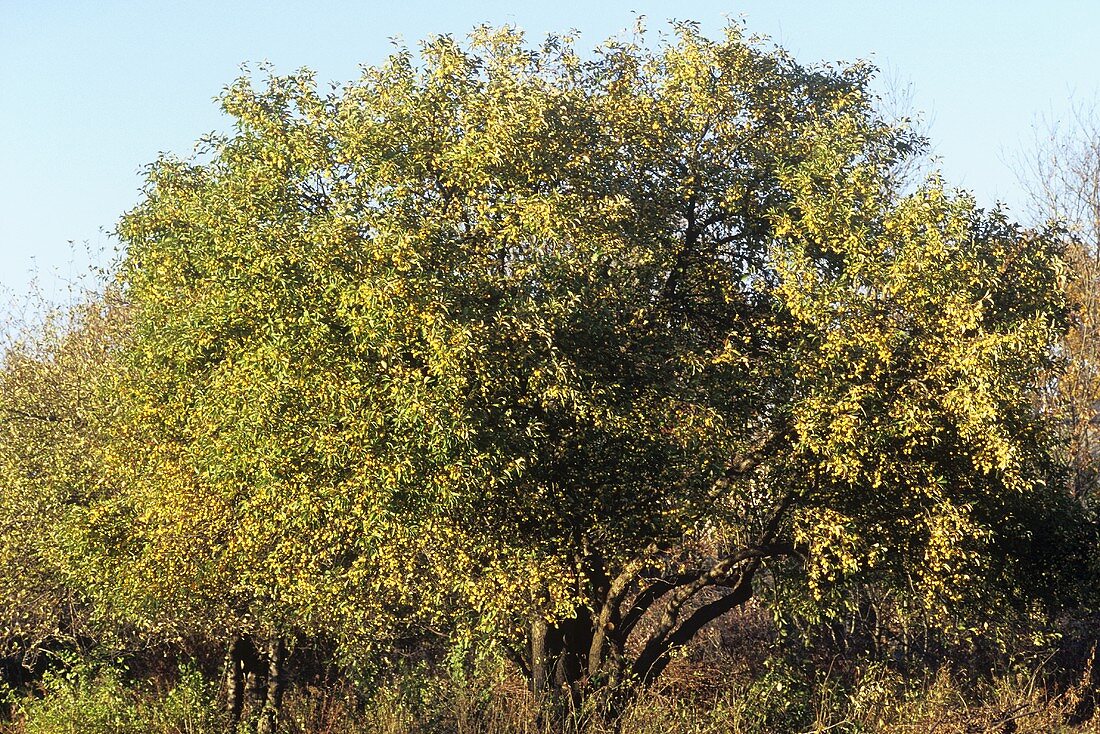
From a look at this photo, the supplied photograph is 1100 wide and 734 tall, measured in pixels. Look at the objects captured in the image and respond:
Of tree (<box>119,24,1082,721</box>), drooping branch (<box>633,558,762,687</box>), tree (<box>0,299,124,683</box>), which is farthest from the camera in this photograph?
tree (<box>0,299,124,683</box>)

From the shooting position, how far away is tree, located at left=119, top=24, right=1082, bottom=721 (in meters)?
15.9

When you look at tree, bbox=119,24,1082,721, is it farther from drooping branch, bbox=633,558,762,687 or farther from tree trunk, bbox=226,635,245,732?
tree trunk, bbox=226,635,245,732

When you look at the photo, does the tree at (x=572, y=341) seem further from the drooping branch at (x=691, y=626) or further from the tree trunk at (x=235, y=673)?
the tree trunk at (x=235, y=673)

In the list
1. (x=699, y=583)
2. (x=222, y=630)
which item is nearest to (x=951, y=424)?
(x=699, y=583)

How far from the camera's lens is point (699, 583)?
20.8 m

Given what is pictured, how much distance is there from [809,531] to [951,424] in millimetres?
2811

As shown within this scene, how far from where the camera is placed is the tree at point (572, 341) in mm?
15875

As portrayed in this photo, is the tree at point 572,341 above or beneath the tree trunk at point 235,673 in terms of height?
above

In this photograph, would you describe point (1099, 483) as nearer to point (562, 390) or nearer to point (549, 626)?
point (549, 626)

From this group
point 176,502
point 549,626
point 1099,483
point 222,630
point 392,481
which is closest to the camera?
point 392,481

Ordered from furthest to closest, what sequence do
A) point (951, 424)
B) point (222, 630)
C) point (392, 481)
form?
point (222, 630)
point (951, 424)
point (392, 481)

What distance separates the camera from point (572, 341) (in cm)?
1706

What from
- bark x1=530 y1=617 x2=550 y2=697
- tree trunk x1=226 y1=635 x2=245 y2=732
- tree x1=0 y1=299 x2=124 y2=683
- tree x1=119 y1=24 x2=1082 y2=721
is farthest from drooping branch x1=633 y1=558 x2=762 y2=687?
tree x1=0 y1=299 x2=124 y2=683

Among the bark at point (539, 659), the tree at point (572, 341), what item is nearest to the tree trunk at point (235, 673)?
the tree at point (572, 341)
